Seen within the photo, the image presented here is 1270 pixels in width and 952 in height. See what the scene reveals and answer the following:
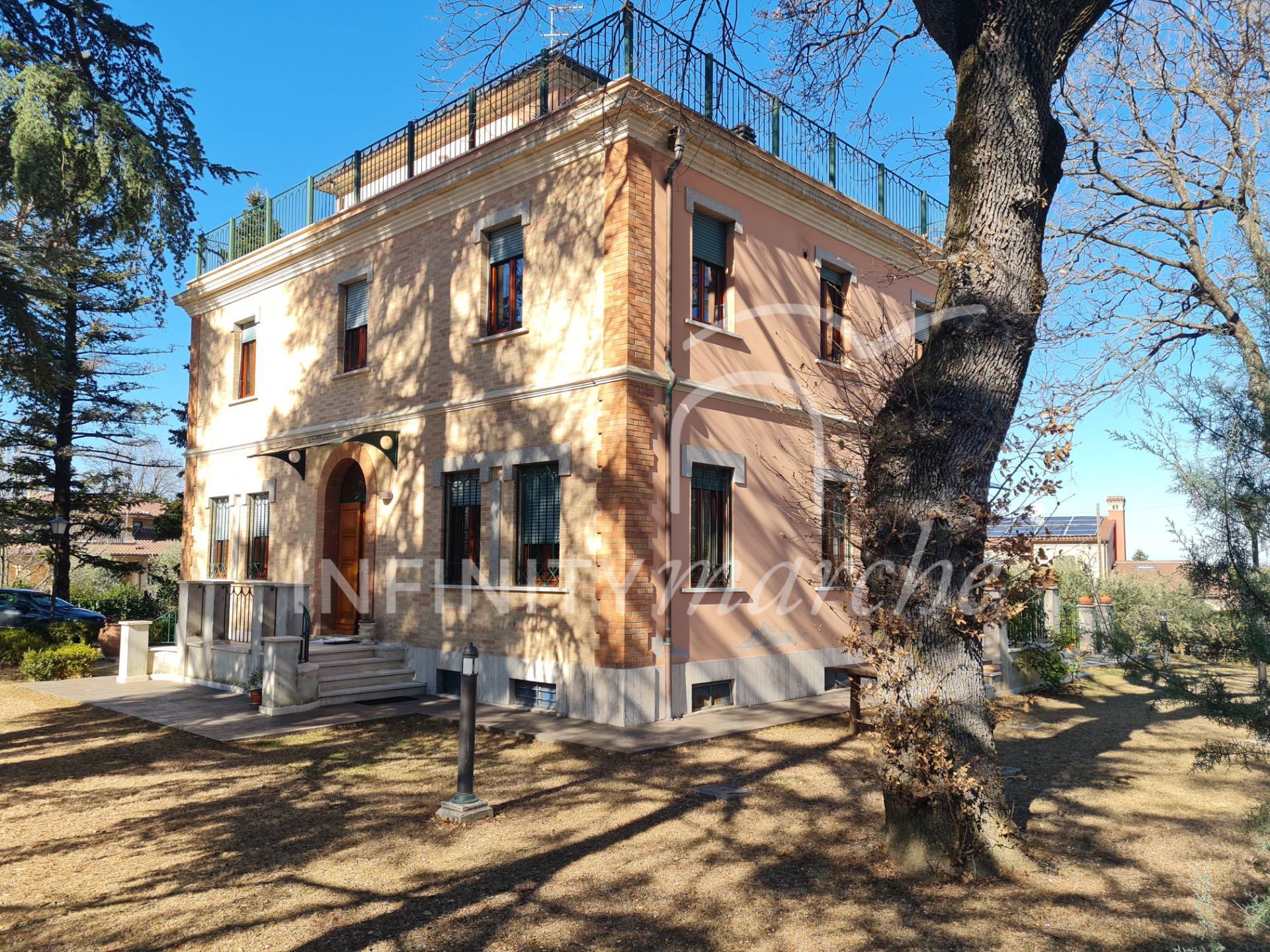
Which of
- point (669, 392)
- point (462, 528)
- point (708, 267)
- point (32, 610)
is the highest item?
point (708, 267)

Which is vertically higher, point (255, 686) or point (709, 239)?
point (709, 239)

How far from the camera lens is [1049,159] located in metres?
5.86

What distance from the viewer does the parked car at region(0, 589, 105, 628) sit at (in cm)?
2045

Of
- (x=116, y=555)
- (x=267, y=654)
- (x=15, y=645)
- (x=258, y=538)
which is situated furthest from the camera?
(x=116, y=555)

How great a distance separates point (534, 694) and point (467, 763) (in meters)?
4.83

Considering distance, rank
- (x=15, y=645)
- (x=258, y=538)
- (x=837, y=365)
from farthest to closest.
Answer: (x=258, y=538) < (x=15, y=645) < (x=837, y=365)

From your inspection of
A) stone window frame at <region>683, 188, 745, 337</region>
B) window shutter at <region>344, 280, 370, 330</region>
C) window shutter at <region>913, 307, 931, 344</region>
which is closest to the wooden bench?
stone window frame at <region>683, 188, 745, 337</region>

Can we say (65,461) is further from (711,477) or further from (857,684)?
(857,684)

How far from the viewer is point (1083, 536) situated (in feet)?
108

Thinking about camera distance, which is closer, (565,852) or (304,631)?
(565,852)

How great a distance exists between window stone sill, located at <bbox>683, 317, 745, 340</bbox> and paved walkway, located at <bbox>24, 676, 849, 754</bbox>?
511 cm

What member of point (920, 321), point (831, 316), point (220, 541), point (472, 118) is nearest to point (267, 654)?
point (220, 541)

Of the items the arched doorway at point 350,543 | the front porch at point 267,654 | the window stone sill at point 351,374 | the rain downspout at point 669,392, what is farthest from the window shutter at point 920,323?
the front porch at point 267,654

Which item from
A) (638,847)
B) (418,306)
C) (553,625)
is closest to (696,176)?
(418,306)
